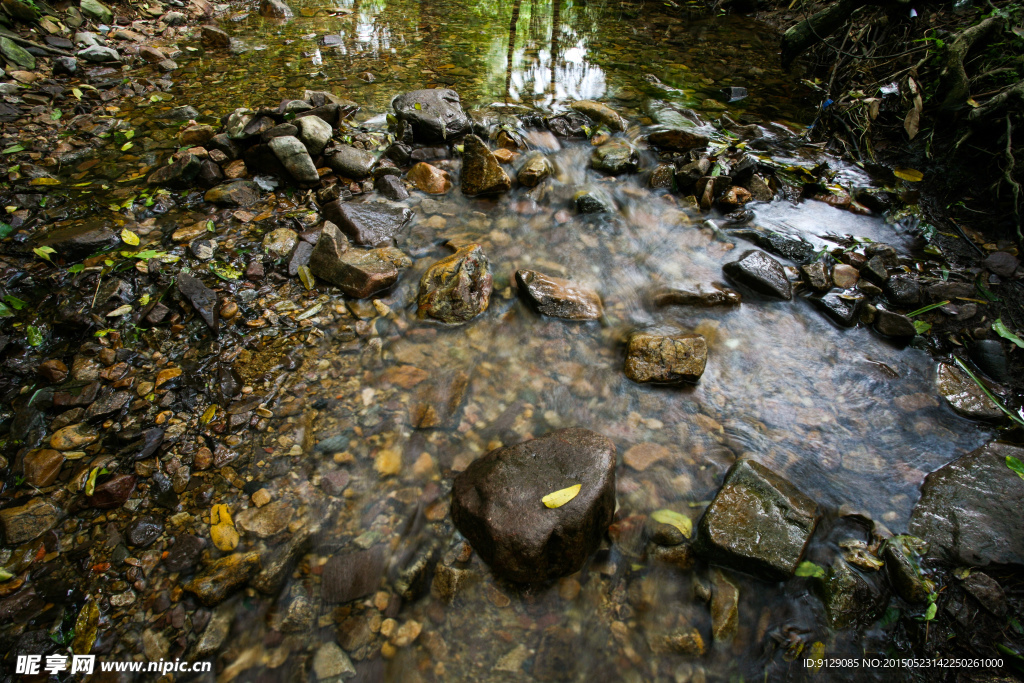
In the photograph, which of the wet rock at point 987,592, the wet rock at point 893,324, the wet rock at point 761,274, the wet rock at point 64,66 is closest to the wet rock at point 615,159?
the wet rock at point 761,274

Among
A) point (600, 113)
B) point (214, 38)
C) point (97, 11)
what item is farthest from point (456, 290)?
point (97, 11)

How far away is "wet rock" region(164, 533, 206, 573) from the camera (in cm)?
211

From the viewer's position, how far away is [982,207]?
382 cm

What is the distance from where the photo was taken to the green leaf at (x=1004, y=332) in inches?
118

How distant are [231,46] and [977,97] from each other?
904cm

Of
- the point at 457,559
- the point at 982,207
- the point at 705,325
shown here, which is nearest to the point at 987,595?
the point at 705,325

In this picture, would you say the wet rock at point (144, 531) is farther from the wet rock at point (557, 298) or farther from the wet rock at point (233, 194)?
the wet rock at point (233, 194)

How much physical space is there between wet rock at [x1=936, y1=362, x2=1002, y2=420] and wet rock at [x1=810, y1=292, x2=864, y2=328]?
58 cm

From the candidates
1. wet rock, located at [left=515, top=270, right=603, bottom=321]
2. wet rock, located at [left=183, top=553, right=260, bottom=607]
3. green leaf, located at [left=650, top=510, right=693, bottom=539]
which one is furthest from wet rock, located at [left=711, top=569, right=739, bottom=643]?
wet rock, located at [left=183, top=553, right=260, bottom=607]

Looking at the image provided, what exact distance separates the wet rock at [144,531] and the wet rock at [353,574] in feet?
2.72

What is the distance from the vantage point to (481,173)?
4.40 meters

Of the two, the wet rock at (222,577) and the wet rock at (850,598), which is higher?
the wet rock at (850,598)

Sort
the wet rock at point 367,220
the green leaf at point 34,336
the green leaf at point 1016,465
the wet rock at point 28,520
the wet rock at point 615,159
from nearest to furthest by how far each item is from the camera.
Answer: the wet rock at point 28,520, the green leaf at point 1016,465, the green leaf at point 34,336, the wet rock at point 367,220, the wet rock at point 615,159

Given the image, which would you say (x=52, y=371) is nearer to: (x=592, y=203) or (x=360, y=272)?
(x=360, y=272)
